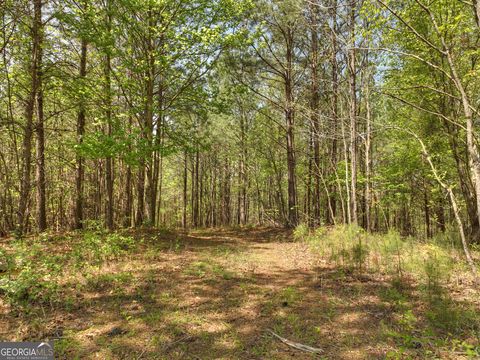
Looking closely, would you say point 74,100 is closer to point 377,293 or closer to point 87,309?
point 87,309

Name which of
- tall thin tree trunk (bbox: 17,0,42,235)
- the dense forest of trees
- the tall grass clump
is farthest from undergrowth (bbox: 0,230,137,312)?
the tall grass clump

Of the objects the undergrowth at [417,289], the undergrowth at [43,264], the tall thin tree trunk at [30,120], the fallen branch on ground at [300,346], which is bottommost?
the fallen branch on ground at [300,346]

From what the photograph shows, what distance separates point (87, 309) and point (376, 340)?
4.55 m

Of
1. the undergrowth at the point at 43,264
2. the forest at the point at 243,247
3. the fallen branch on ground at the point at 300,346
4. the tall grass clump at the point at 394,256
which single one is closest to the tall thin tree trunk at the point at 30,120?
the forest at the point at 243,247

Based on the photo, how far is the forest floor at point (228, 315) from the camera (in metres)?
3.35

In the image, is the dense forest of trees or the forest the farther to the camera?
the dense forest of trees

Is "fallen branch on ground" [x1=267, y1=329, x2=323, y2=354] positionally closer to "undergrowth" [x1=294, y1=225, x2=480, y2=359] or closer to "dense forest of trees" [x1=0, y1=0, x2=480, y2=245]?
"undergrowth" [x1=294, y1=225, x2=480, y2=359]

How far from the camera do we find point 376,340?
352 cm

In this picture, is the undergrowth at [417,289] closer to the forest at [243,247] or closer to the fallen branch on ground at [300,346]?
the forest at [243,247]

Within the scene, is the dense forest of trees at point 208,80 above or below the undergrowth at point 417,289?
above

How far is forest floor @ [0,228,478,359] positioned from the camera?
3.35 m

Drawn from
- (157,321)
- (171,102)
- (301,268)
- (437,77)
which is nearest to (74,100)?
(171,102)

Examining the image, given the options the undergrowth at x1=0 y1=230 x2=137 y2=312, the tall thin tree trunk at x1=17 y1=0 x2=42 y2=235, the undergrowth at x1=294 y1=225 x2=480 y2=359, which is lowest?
the undergrowth at x1=294 y1=225 x2=480 y2=359

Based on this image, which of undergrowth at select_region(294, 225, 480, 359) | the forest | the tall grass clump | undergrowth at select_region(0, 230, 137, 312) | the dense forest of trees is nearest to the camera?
undergrowth at select_region(294, 225, 480, 359)
